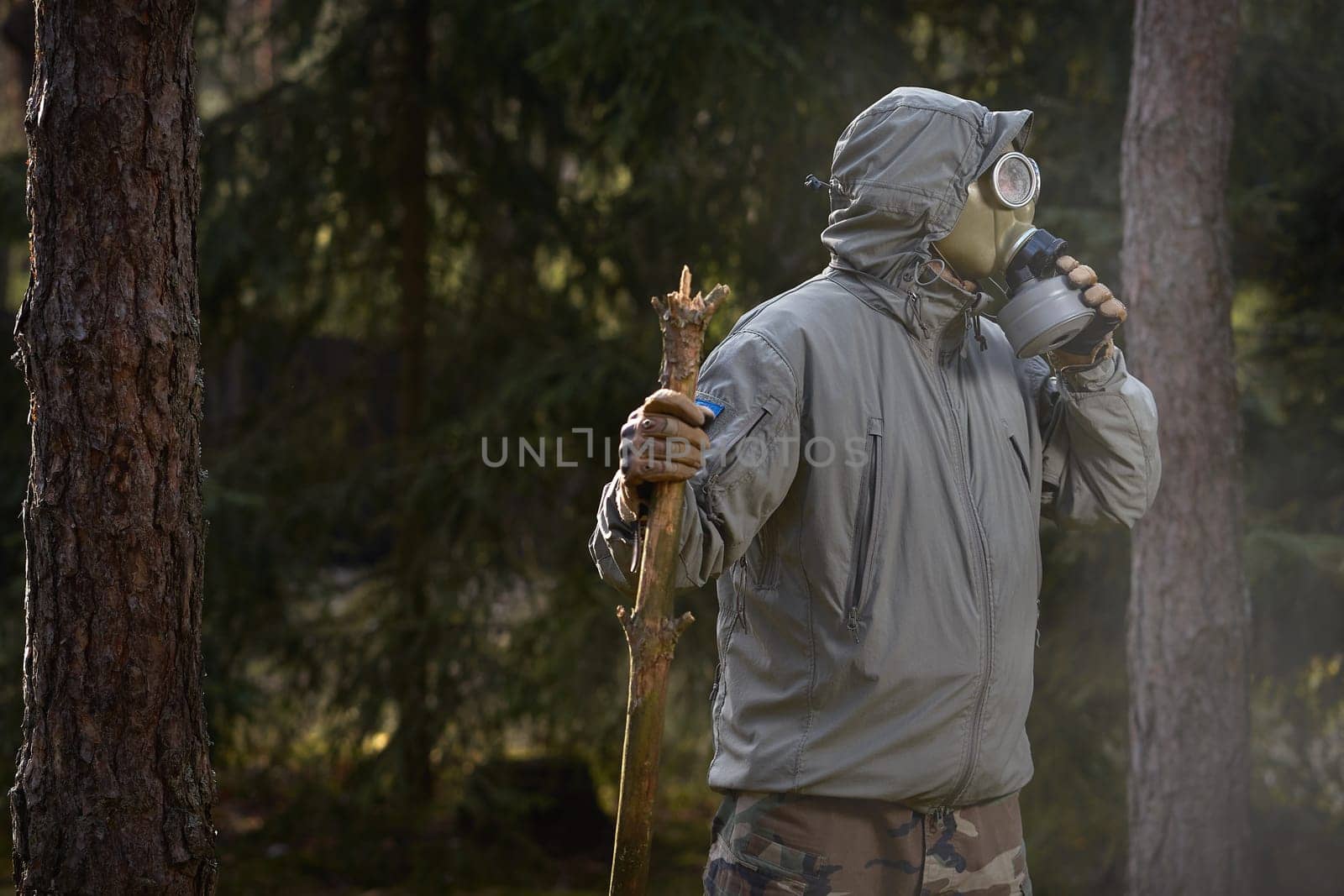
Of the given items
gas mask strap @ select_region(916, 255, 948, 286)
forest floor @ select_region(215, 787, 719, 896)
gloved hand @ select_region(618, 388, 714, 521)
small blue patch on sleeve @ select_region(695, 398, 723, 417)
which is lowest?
forest floor @ select_region(215, 787, 719, 896)

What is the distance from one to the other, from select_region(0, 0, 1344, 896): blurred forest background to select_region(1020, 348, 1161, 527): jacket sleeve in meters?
2.68

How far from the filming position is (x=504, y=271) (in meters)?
6.92

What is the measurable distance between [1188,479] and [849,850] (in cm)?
276

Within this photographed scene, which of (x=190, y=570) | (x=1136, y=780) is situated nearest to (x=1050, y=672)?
(x=1136, y=780)

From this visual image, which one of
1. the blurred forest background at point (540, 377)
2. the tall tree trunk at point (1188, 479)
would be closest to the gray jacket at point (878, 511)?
the tall tree trunk at point (1188, 479)

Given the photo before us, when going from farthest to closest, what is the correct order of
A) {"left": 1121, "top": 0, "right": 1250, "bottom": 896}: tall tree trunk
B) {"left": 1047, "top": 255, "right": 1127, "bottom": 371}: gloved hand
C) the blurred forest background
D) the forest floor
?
the forest floor → the blurred forest background → {"left": 1121, "top": 0, "right": 1250, "bottom": 896}: tall tree trunk → {"left": 1047, "top": 255, "right": 1127, "bottom": 371}: gloved hand

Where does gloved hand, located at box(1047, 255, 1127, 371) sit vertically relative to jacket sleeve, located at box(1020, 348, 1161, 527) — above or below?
above

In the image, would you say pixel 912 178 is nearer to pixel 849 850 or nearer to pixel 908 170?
pixel 908 170

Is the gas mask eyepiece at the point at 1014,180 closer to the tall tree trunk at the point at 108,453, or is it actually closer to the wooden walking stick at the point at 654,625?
the wooden walking stick at the point at 654,625

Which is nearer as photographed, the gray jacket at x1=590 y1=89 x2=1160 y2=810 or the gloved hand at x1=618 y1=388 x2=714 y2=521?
the gloved hand at x1=618 y1=388 x2=714 y2=521

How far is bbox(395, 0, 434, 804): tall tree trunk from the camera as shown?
252 inches

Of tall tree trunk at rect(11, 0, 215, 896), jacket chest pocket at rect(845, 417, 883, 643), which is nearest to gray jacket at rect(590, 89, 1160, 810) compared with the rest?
jacket chest pocket at rect(845, 417, 883, 643)

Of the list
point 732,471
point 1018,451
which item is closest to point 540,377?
point 1018,451

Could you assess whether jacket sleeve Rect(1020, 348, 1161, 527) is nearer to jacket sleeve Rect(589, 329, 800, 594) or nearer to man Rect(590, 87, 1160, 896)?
man Rect(590, 87, 1160, 896)
